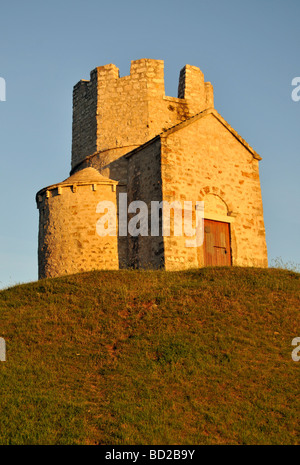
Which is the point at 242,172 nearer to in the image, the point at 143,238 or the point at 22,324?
the point at 143,238

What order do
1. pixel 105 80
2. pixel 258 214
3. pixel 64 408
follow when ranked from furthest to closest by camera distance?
pixel 105 80, pixel 258 214, pixel 64 408

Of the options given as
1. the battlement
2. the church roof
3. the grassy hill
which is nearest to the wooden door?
the grassy hill

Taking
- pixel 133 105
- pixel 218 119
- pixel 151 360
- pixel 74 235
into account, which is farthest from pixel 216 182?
pixel 151 360

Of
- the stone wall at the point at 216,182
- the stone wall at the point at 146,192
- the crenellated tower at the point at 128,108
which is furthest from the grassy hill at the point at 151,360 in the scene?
the crenellated tower at the point at 128,108

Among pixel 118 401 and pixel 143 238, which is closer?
pixel 118 401

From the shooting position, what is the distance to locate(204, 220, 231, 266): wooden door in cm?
2020

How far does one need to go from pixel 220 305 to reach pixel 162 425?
5.83 meters

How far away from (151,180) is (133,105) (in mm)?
5224

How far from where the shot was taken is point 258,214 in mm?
22172

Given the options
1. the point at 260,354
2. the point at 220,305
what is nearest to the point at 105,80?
the point at 220,305

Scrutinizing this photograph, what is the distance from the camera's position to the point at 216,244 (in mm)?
20547

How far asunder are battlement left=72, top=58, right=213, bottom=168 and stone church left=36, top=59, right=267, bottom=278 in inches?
1.9

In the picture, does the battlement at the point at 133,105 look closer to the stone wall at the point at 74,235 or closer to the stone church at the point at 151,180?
the stone church at the point at 151,180

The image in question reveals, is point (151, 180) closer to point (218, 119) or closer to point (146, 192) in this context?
point (146, 192)
